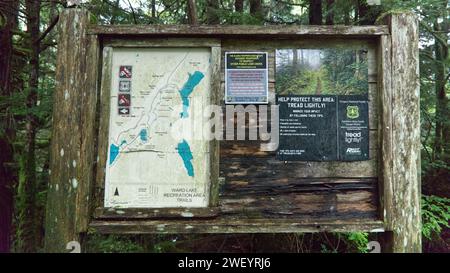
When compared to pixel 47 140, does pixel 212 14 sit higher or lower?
higher

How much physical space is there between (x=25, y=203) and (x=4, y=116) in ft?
3.85

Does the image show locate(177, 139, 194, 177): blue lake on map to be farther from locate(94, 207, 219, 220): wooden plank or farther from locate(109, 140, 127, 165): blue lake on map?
locate(109, 140, 127, 165): blue lake on map

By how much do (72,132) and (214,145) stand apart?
101 cm

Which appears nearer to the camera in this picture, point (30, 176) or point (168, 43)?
point (168, 43)

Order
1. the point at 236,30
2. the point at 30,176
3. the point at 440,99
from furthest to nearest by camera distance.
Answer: the point at 440,99 → the point at 30,176 → the point at 236,30

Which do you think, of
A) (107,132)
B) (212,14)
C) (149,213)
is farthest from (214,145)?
(212,14)

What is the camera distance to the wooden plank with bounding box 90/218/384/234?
2441 millimetres

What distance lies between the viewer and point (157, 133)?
2557 millimetres

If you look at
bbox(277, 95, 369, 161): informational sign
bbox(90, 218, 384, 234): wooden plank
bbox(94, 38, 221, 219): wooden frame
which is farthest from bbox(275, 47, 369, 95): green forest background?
bbox(90, 218, 384, 234): wooden plank

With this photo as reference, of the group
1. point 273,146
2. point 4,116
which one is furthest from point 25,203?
point 273,146

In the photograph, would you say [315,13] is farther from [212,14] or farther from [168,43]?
[168,43]

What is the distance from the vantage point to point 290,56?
2.65m

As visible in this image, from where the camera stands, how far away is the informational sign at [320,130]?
2600 mm

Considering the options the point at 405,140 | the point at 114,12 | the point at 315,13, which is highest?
the point at 315,13
